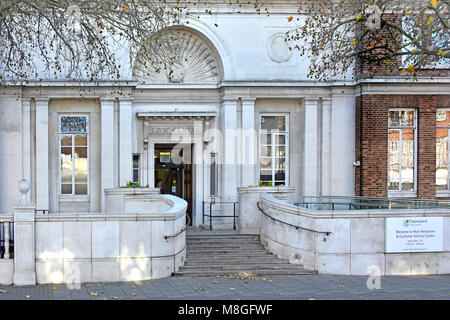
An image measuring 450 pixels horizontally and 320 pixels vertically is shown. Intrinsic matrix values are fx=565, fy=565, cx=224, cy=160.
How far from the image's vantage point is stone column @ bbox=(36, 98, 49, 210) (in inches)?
789

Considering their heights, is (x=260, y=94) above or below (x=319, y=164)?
above

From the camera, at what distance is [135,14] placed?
13.6 meters

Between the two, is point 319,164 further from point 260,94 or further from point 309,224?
point 309,224

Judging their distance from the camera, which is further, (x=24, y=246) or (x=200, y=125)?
(x=200, y=125)

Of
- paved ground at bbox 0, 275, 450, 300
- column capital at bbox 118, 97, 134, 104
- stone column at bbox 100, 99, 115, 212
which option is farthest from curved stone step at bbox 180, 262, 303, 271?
column capital at bbox 118, 97, 134, 104

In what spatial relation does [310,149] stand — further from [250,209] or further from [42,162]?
[42,162]

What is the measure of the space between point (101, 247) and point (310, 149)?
35.6 feet

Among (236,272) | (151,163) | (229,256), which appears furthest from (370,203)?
(151,163)

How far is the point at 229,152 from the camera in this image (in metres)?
20.5

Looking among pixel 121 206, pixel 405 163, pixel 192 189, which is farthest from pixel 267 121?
pixel 121 206

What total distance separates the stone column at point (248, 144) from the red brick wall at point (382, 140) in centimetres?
382

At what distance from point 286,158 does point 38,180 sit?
9084 mm

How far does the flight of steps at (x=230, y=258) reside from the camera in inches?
520

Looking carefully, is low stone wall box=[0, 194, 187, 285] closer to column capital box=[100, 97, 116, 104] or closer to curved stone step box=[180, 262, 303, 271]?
curved stone step box=[180, 262, 303, 271]
